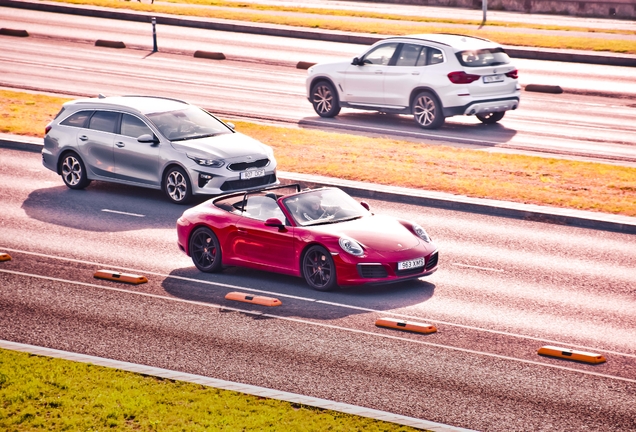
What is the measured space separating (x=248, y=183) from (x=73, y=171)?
379 centimetres

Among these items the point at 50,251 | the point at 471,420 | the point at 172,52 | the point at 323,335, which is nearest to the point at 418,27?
the point at 172,52

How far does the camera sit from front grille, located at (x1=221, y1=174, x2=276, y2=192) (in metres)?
18.7

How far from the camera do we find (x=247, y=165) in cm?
1894

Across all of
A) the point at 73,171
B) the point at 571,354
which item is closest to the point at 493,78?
the point at 73,171

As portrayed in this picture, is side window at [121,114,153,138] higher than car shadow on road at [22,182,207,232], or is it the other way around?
side window at [121,114,153,138]

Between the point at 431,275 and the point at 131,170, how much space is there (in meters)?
7.17

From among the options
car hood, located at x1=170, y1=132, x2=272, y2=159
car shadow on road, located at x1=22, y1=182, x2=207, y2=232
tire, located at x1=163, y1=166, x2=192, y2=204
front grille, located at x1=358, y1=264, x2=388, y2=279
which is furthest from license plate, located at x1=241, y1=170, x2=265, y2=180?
front grille, located at x1=358, y1=264, x2=388, y2=279

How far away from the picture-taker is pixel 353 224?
1423cm

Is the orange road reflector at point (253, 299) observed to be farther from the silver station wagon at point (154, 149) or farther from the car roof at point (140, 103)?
the car roof at point (140, 103)

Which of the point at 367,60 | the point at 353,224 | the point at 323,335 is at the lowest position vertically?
the point at 323,335

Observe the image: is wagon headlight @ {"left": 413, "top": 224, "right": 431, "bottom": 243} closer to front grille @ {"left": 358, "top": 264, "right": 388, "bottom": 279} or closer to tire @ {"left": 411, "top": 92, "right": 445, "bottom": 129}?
front grille @ {"left": 358, "top": 264, "right": 388, "bottom": 279}

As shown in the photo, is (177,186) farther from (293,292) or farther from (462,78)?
(462,78)

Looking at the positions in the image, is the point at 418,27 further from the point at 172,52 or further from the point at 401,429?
the point at 401,429

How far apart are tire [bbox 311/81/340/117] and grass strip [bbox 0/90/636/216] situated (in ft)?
6.71
